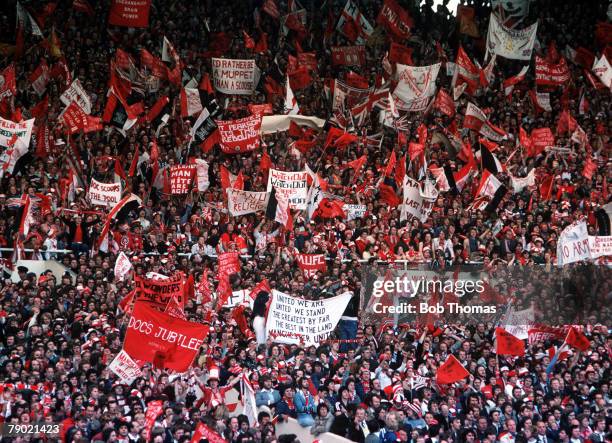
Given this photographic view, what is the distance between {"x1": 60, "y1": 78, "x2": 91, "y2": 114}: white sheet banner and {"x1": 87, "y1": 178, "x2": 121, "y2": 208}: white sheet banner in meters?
2.90

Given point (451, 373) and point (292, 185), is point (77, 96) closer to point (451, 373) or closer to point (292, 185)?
point (292, 185)

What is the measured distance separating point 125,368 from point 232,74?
36.0 ft

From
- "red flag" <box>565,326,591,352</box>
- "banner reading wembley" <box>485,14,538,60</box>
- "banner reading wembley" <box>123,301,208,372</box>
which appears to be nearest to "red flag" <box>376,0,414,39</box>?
"banner reading wembley" <box>485,14,538,60</box>

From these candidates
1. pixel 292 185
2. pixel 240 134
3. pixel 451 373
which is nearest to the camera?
pixel 451 373

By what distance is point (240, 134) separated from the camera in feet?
77.9

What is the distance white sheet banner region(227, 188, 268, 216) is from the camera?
21578 millimetres

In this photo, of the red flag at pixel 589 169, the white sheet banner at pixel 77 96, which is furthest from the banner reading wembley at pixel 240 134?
the red flag at pixel 589 169

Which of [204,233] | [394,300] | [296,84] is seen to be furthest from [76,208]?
[296,84]

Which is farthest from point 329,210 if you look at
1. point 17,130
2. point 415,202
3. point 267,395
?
point 267,395

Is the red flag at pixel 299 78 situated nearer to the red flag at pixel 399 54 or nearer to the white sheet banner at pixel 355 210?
the red flag at pixel 399 54

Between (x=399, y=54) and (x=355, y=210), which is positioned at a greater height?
(x=399, y=54)

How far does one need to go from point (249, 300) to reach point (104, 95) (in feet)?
25.4

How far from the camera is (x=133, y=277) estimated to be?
19.1 metres

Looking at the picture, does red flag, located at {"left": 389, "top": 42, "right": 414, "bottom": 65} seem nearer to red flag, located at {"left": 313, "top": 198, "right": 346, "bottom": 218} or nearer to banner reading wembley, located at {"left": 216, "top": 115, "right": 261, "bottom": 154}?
banner reading wembley, located at {"left": 216, "top": 115, "right": 261, "bottom": 154}
